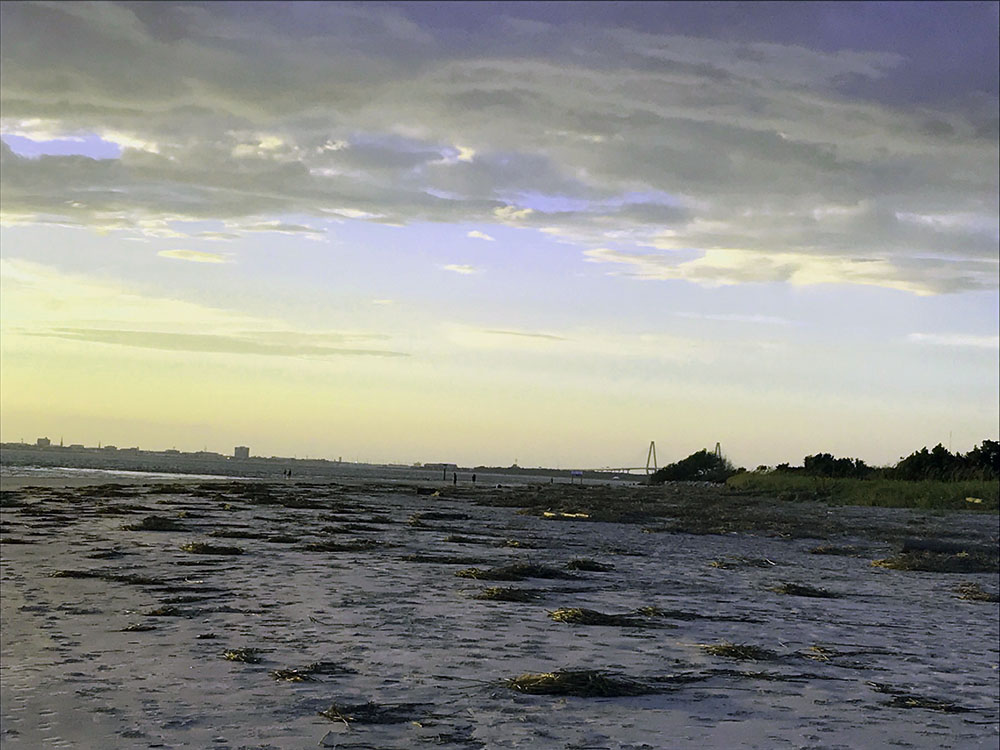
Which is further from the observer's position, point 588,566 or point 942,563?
point 942,563

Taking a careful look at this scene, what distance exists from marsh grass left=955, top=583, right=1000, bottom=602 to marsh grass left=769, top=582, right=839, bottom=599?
1927 mm

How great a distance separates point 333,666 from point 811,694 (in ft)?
12.3

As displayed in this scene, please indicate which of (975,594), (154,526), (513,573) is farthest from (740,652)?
(154,526)

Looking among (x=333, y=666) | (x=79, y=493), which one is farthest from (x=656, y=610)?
(x=79, y=493)

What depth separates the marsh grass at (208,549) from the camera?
53.0 feet

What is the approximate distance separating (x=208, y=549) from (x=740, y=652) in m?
10.3

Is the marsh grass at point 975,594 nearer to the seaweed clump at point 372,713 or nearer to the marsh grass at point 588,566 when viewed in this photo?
the marsh grass at point 588,566

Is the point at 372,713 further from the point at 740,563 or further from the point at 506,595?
the point at 740,563

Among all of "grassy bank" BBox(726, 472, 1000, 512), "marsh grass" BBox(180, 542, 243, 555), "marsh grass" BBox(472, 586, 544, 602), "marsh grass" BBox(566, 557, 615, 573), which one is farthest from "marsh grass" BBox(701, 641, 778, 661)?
"grassy bank" BBox(726, 472, 1000, 512)

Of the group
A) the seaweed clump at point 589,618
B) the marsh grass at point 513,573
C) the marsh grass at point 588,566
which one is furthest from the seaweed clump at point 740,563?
the seaweed clump at point 589,618

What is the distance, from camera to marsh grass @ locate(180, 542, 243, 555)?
53.0ft

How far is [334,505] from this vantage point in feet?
117

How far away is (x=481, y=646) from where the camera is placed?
29.1 feet

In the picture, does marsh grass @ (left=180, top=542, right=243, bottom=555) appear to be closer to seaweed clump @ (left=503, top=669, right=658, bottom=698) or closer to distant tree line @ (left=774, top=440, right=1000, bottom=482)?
seaweed clump @ (left=503, top=669, right=658, bottom=698)
